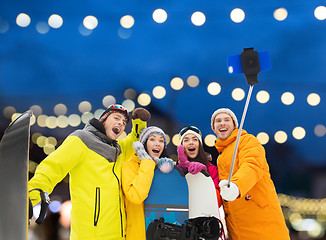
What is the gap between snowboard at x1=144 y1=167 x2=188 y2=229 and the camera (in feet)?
5.63

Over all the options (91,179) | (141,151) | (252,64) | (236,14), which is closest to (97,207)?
(91,179)

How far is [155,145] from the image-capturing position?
1907 millimetres

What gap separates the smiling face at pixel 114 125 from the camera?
196cm

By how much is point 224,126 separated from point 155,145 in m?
0.49

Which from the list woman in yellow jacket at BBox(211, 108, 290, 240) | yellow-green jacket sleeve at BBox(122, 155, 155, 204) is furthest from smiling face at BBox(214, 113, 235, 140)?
yellow-green jacket sleeve at BBox(122, 155, 155, 204)

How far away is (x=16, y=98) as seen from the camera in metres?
4.69

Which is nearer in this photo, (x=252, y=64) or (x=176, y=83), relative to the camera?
(x=252, y=64)

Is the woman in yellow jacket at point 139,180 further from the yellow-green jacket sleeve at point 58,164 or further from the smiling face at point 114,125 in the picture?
the yellow-green jacket sleeve at point 58,164

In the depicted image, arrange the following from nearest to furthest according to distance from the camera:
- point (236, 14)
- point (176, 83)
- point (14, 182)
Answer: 1. point (14, 182)
2. point (236, 14)
3. point (176, 83)

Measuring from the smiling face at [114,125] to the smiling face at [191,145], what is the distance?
433 millimetres

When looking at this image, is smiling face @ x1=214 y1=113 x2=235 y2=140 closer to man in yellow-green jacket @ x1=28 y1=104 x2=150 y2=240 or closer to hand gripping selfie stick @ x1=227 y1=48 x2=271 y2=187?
hand gripping selfie stick @ x1=227 y1=48 x2=271 y2=187

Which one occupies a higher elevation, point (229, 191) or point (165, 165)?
point (165, 165)

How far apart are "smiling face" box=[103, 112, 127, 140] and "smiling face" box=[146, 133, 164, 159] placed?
208 millimetres

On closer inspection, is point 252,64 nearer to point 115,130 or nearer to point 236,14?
point 115,130
